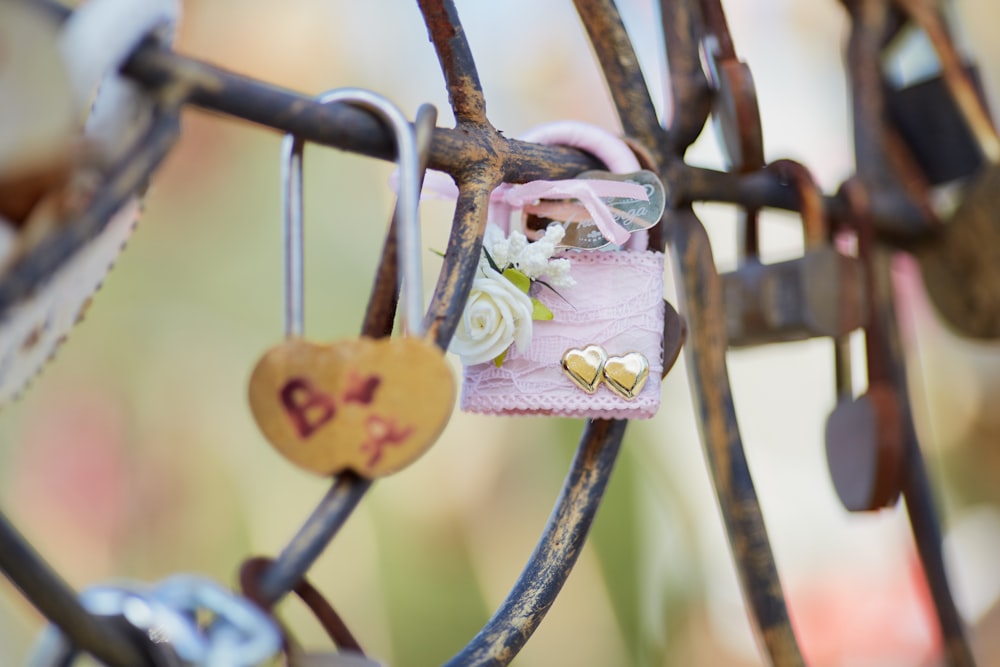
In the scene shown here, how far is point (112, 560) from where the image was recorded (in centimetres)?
115

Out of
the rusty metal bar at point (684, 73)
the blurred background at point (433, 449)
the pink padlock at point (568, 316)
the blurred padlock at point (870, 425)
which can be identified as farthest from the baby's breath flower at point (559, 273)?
the blurred background at point (433, 449)

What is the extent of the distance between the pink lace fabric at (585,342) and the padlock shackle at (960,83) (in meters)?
0.32

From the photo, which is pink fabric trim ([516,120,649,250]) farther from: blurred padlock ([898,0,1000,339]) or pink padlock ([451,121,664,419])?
blurred padlock ([898,0,1000,339])

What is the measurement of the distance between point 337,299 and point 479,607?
420 millimetres

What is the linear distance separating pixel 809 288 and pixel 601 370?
0.60 ft

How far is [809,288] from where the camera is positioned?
1.47 feet

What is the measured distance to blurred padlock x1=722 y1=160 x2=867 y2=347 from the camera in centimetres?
45

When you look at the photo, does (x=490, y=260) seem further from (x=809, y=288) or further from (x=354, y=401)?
(x=809, y=288)

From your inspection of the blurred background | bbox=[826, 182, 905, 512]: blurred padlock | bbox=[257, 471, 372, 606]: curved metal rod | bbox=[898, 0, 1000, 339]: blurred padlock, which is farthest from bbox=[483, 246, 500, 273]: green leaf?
the blurred background

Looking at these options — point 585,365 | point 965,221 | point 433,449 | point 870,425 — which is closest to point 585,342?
point 585,365

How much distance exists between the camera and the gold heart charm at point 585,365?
31 cm

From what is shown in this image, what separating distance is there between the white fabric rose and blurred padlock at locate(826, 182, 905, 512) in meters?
0.25

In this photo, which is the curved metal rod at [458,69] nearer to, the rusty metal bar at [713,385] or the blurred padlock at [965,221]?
the rusty metal bar at [713,385]

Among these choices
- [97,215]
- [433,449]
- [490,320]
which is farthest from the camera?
[433,449]
